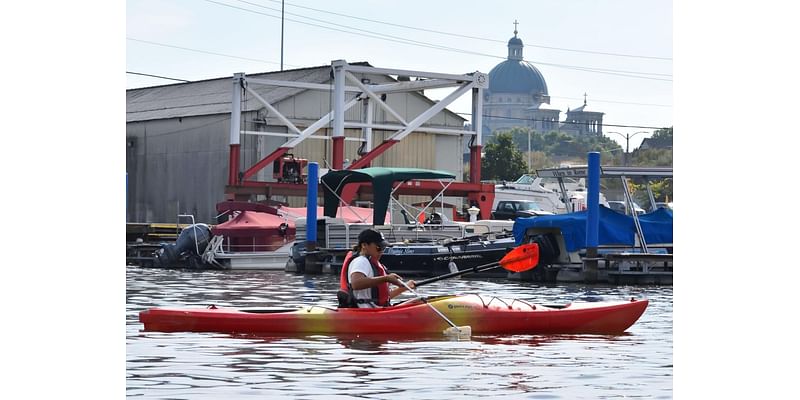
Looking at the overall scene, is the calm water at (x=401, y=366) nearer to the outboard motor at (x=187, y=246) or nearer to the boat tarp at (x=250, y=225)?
the boat tarp at (x=250, y=225)

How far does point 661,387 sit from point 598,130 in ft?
597

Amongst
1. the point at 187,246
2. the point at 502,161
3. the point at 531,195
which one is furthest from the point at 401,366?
the point at 502,161

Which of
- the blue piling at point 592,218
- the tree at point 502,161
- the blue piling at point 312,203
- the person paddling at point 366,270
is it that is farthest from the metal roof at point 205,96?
the person paddling at point 366,270

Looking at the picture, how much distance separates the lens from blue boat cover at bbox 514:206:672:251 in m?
26.8

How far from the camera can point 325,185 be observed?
109ft

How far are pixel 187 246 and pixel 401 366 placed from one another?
2417 centimetres

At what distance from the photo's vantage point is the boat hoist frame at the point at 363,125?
139 feet

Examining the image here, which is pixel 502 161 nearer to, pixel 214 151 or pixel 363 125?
pixel 214 151

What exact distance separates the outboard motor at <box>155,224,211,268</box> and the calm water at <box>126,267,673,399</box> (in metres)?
18.7

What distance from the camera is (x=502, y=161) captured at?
3585 inches

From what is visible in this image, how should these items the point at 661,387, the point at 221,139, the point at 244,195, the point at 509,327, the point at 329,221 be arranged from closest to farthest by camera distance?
the point at 661,387
the point at 509,327
the point at 329,221
the point at 244,195
the point at 221,139
